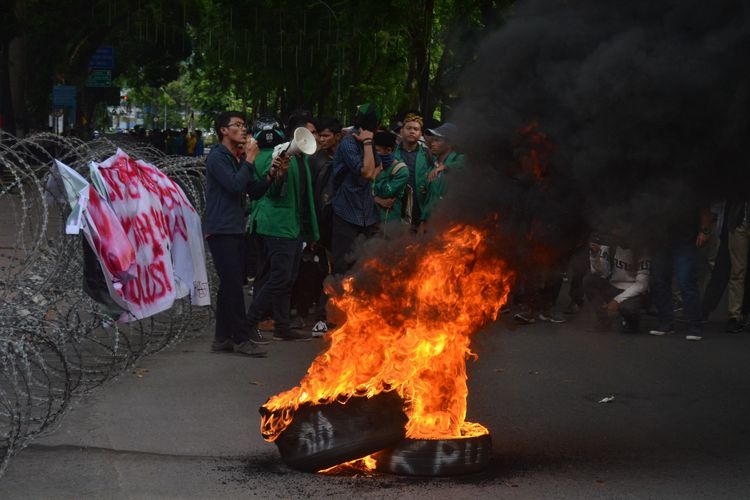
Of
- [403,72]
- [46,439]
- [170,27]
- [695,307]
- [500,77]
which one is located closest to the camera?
[500,77]

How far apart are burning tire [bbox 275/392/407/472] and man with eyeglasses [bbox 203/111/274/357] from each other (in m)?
3.56

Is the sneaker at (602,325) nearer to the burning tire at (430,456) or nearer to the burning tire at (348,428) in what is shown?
the burning tire at (430,456)

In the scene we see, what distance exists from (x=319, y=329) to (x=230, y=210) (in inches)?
82.1

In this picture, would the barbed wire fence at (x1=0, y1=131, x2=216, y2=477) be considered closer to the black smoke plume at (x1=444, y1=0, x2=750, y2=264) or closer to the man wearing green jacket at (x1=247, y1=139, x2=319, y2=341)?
the man wearing green jacket at (x1=247, y1=139, x2=319, y2=341)

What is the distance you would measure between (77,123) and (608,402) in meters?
38.9

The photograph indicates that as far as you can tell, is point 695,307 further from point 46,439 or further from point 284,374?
point 46,439

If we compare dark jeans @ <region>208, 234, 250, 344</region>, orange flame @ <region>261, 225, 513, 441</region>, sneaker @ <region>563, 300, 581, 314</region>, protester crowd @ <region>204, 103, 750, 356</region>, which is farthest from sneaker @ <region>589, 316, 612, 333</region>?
orange flame @ <region>261, 225, 513, 441</region>

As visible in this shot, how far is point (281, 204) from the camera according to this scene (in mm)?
10242

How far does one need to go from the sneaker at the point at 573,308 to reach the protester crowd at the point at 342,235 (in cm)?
2

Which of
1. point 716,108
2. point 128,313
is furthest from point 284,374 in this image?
point 716,108

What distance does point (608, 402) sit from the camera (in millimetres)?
8266

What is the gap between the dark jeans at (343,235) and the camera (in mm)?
10977

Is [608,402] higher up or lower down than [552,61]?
lower down

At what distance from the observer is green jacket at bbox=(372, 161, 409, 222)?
11062mm
